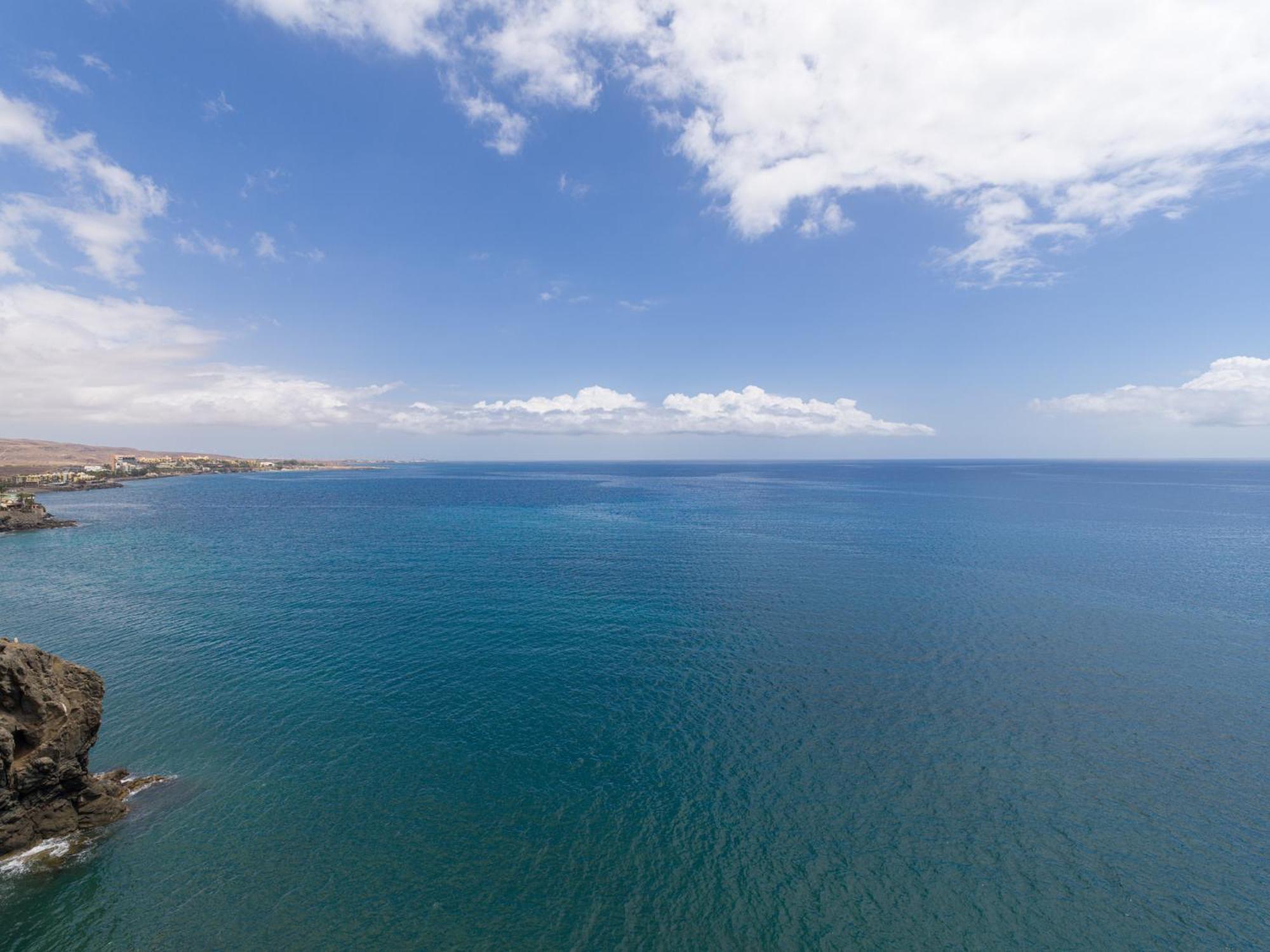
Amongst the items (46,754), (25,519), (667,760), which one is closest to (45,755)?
(46,754)

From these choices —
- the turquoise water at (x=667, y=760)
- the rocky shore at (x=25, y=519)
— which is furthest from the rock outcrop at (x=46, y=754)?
the rocky shore at (x=25, y=519)

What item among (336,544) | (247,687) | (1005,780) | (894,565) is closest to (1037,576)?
(894,565)

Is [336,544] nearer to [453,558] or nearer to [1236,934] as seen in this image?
[453,558]

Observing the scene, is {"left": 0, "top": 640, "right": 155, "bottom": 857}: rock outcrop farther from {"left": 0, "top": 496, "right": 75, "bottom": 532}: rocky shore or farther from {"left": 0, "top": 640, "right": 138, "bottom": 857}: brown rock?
{"left": 0, "top": 496, "right": 75, "bottom": 532}: rocky shore

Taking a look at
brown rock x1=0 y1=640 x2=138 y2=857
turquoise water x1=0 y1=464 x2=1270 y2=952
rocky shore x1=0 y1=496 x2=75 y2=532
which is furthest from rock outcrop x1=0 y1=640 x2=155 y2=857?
rocky shore x1=0 y1=496 x2=75 y2=532

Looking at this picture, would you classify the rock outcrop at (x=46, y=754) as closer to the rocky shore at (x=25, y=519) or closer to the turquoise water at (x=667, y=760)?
the turquoise water at (x=667, y=760)
